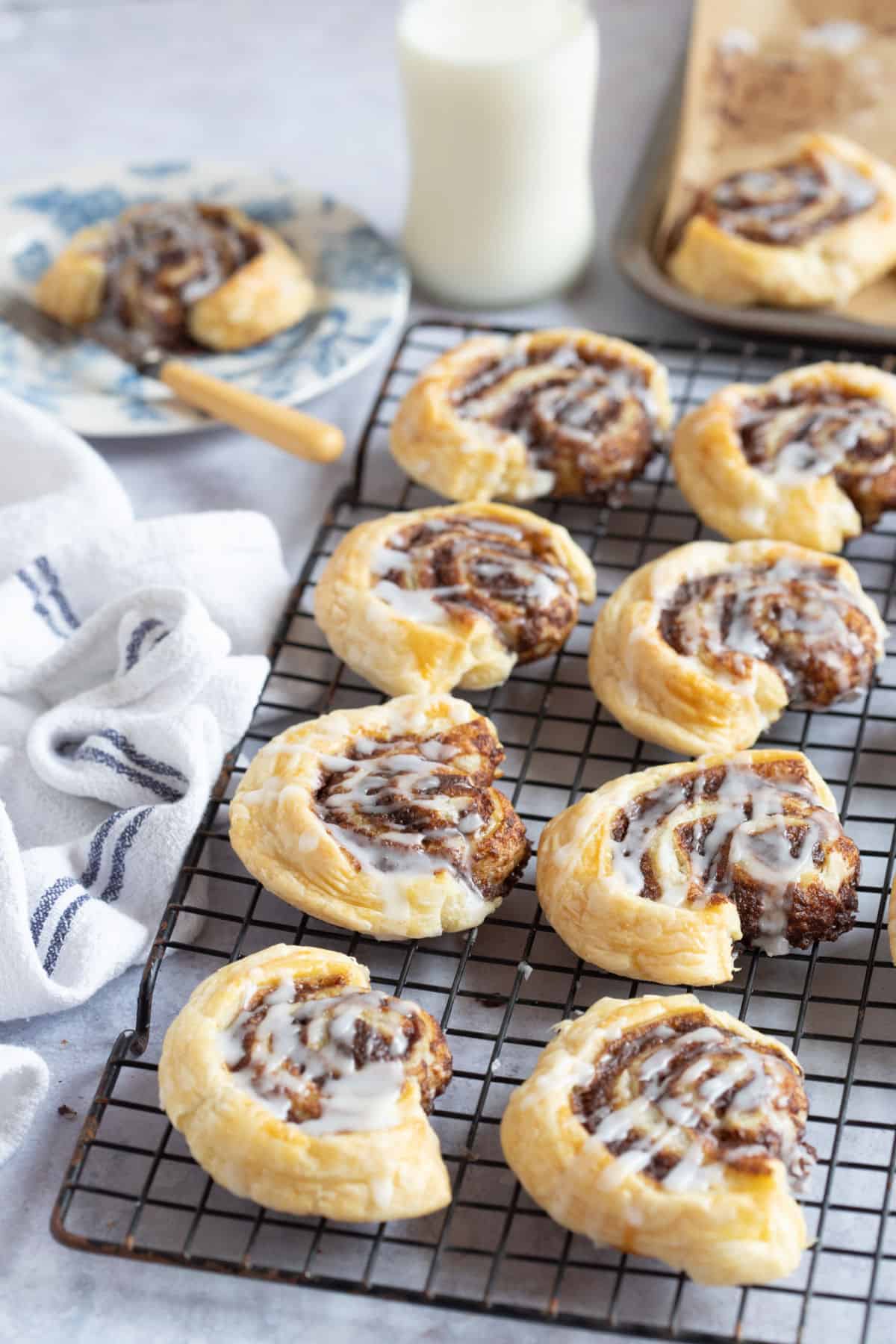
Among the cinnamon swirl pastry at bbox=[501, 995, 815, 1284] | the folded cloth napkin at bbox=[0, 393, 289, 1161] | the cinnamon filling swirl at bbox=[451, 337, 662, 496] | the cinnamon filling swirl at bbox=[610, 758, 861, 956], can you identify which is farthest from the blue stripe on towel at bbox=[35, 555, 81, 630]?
the cinnamon swirl pastry at bbox=[501, 995, 815, 1284]

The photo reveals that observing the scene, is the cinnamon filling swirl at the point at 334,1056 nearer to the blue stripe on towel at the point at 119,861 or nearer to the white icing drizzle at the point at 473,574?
the blue stripe on towel at the point at 119,861

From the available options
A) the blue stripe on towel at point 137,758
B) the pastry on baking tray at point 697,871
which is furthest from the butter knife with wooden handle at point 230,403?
the pastry on baking tray at point 697,871

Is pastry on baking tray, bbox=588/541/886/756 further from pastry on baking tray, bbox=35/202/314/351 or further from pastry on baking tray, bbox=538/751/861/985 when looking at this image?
pastry on baking tray, bbox=35/202/314/351

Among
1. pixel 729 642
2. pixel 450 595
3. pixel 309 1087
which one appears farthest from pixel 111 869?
pixel 729 642

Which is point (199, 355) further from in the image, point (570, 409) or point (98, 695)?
point (98, 695)

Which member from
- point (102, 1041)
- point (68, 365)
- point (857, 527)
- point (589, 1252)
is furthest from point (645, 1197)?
point (68, 365)

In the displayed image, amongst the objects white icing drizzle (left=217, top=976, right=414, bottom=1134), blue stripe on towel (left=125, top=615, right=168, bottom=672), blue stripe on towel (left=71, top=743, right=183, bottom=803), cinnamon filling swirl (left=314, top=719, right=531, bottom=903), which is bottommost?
blue stripe on towel (left=71, top=743, right=183, bottom=803)

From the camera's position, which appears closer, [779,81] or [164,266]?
[164,266]
